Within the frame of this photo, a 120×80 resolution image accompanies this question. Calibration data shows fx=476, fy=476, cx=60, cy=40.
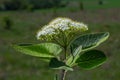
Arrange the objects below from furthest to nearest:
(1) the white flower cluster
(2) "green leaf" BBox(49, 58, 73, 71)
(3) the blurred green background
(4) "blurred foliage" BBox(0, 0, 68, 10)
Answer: (4) "blurred foliage" BBox(0, 0, 68, 10), (3) the blurred green background, (1) the white flower cluster, (2) "green leaf" BBox(49, 58, 73, 71)

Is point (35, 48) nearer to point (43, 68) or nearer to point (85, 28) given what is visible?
point (85, 28)

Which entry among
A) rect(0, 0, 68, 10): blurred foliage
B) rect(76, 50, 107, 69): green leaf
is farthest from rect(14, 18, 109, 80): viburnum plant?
rect(0, 0, 68, 10): blurred foliage

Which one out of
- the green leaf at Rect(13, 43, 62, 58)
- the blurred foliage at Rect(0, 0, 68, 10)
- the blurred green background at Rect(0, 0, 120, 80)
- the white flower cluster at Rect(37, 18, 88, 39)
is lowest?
the blurred foliage at Rect(0, 0, 68, 10)

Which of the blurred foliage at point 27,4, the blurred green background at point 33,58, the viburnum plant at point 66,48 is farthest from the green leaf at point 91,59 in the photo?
the blurred foliage at point 27,4

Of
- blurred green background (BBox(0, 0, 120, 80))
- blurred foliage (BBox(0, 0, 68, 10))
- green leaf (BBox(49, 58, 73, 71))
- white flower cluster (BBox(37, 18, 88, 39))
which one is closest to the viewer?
green leaf (BBox(49, 58, 73, 71))

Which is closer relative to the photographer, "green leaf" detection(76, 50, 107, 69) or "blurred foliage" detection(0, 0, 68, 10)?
"green leaf" detection(76, 50, 107, 69)

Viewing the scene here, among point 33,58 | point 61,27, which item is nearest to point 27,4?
point 33,58

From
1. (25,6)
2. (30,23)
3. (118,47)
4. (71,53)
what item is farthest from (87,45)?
(25,6)

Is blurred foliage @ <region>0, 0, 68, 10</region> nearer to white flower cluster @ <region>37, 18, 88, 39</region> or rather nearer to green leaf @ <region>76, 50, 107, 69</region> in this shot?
white flower cluster @ <region>37, 18, 88, 39</region>
